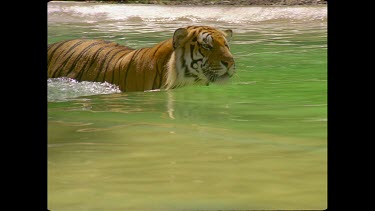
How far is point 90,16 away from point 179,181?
1237cm

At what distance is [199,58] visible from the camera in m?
6.06

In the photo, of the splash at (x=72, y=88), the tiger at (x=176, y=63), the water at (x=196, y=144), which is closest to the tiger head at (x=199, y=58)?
the tiger at (x=176, y=63)

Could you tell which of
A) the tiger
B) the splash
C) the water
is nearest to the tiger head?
the tiger

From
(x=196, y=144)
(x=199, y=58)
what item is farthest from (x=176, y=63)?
(x=196, y=144)

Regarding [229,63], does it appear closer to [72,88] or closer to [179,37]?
[179,37]

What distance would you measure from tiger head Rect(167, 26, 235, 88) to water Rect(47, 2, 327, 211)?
0.36 feet

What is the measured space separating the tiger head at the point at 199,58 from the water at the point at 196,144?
0.36 feet

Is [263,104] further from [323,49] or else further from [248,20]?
[248,20]

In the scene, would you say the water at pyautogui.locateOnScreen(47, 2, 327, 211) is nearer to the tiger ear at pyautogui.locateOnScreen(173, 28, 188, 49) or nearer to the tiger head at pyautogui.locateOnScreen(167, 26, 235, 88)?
the tiger head at pyautogui.locateOnScreen(167, 26, 235, 88)

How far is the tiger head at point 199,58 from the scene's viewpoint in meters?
5.97

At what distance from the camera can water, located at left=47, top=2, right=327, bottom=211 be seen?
2.94 metres

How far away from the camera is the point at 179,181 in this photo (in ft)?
10.4

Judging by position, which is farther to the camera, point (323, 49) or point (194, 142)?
point (323, 49)

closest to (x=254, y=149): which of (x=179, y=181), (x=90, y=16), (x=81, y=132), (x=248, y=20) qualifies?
(x=179, y=181)
